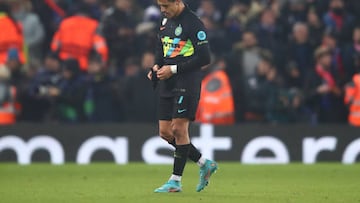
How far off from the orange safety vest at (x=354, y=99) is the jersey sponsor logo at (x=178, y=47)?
22.3 ft

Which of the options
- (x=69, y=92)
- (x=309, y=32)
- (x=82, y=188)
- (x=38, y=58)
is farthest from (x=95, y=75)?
(x=82, y=188)

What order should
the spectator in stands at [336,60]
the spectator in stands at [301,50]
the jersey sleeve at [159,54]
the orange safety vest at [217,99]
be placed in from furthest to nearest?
the spectator in stands at [301,50]
the spectator in stands at [336,60]
the orange safety vest at [217,99]
the jersey sleeve at [159,54]

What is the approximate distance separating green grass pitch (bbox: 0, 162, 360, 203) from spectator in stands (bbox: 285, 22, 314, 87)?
250cm

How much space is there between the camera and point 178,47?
10938 millimetres

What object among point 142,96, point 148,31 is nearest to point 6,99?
point 142,96

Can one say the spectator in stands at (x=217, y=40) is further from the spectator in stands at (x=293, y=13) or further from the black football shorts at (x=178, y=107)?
the black football shorts at (x=178, y=107)

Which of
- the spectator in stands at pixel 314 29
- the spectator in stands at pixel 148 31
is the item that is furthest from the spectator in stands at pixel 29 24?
the spectator in stands at pixel 314 29

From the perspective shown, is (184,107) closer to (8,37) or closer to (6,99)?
(6,99)

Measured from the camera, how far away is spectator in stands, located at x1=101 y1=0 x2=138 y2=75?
18422 mm

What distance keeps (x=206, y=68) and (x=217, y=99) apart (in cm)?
113

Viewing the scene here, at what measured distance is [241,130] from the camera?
17.3 metres

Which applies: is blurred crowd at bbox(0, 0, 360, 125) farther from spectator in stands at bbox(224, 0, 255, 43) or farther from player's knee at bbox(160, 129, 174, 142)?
player's knee at bbox(160, 129, 174, 142)

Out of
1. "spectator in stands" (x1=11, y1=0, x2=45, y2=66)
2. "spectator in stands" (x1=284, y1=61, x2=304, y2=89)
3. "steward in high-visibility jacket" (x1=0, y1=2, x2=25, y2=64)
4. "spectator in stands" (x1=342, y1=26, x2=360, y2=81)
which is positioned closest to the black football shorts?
"spectator in stands" (x1=284, y1=61, x2=304, y2=89)

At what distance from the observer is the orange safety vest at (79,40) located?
1794 centimetres
